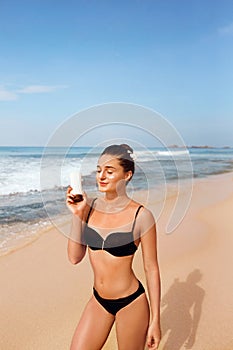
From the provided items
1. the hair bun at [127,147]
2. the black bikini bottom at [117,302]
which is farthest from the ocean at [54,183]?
the black bikini bottom at [117,302]

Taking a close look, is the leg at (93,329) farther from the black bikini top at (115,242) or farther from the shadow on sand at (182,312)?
the shadow on sand at (182,312)

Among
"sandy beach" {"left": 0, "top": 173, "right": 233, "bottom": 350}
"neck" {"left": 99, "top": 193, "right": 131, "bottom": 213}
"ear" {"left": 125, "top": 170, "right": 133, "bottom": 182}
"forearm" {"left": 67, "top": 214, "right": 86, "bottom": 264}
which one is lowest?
"sandy beach" {"left": 0, "top": 173, "right": 233, "bottom": 350}

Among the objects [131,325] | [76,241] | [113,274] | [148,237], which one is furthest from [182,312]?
[76,241]

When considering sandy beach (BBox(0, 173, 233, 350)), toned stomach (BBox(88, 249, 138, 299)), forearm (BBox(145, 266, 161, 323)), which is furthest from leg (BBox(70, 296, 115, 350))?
sandy beach (BBox(0, 173, 233, 350))

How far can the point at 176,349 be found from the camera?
3.76 metres

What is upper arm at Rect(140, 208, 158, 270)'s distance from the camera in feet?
8.39

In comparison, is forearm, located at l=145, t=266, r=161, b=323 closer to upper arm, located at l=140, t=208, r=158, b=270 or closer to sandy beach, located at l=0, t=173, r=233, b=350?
upper arm, located at l=140, t=208, r=158, b=270

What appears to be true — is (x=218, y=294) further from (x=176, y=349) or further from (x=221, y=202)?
(x=221, y=202)

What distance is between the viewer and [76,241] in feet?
8.57

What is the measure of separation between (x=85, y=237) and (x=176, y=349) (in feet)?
6.10

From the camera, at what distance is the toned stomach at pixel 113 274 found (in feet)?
8.52

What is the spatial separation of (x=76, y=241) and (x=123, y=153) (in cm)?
67

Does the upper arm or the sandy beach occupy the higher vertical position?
the upper arm

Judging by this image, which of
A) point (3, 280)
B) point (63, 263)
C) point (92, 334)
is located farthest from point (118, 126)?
point (63, 263)
